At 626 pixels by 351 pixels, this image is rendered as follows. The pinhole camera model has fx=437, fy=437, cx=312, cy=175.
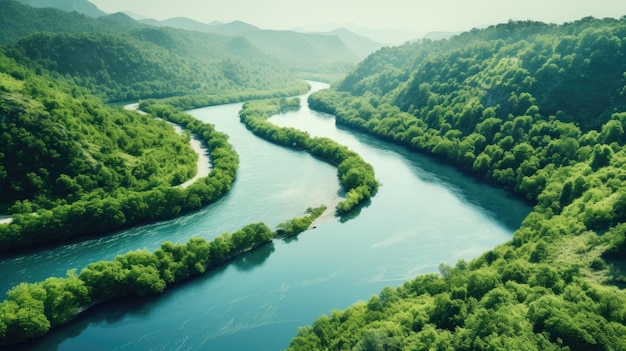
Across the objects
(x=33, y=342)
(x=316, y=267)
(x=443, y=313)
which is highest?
(x=443, y=313)

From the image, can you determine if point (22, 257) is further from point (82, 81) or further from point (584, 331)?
point (82, 81)

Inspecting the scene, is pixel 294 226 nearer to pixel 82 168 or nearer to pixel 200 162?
pixel 82 168

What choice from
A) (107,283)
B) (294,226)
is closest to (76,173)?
(107,283)

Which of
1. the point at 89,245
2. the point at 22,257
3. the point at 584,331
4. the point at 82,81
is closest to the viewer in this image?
the point at 584,331

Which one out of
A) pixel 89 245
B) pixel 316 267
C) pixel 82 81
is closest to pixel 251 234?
pixel 316 267

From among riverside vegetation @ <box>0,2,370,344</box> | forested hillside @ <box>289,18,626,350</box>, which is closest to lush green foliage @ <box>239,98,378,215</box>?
riverside vegetation @ <box>0,2,370,344</box>

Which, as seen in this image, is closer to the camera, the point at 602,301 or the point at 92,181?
the point at 602,301
